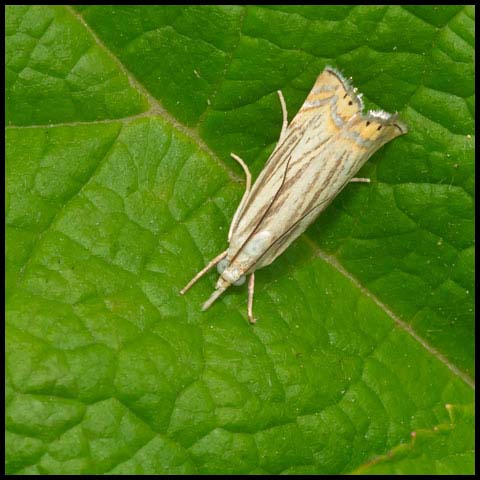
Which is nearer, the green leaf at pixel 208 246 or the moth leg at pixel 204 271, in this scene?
the green leaf at pixel 208 246

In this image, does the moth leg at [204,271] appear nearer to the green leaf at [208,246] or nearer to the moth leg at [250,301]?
the green leaf at [208,246]

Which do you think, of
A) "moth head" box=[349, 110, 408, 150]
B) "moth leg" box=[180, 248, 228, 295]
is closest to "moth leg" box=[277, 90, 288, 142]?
"moth head" box=[349, 110, 408, 150]

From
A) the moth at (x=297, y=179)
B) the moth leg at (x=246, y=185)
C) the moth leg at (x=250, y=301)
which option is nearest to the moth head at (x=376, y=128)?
the moth at (x=297, y=179)

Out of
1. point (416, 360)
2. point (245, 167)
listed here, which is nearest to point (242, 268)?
point (245, 167)

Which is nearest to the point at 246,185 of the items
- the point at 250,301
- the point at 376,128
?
the point at 250,301

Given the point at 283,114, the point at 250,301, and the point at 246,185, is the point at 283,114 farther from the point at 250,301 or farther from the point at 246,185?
the point at 250,301

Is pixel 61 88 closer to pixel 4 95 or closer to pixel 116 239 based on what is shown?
pixel 4 95
